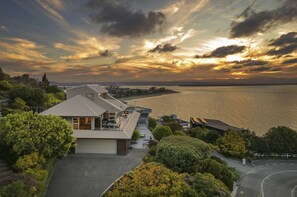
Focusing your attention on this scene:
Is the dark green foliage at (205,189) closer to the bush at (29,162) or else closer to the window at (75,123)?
the bush at (29,162)

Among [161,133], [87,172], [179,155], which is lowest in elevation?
[87,172]

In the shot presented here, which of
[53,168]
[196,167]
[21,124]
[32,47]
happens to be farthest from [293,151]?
[32,47]

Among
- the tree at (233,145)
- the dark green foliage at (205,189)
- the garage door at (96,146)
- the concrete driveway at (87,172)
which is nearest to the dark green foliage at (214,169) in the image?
the dark green foliage at (205,189)

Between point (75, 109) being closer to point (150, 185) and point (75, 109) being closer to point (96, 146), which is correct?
point (96, 146)

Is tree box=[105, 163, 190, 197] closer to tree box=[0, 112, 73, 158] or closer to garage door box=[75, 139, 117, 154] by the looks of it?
tree box=[0, 112, 73, 158]

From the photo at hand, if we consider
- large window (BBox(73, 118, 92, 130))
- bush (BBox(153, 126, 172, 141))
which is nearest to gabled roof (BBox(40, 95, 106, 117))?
large window (BBox(73, 118, 92, 130))

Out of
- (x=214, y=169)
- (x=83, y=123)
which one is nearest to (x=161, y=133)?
(x=83, y=123)

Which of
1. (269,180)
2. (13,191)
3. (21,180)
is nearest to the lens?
(13,191)
